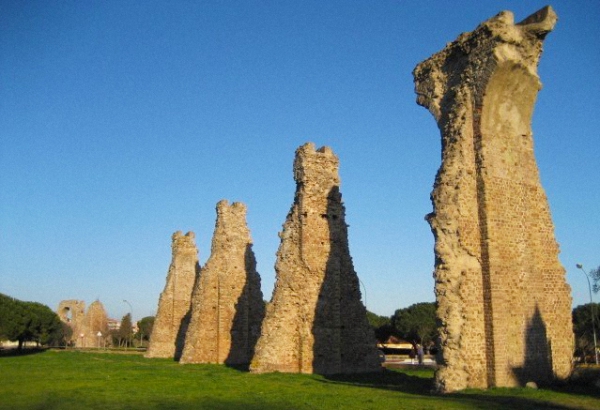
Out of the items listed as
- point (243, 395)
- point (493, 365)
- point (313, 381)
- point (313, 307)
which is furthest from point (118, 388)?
point (493, 365)

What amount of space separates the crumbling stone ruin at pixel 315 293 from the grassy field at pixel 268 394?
3.88 ft

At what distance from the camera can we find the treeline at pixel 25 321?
4519 cm

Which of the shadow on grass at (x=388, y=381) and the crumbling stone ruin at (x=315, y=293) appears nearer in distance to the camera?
the shadow on grass at (x=388, y=381)

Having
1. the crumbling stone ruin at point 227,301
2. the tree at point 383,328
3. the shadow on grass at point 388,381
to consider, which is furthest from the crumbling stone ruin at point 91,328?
the shadow on grass at point 388,381

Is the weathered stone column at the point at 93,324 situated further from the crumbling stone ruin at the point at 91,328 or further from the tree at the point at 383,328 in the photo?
the tree at the point at 383,328

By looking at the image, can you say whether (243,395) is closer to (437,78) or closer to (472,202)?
(472,202)

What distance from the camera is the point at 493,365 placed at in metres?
13.2

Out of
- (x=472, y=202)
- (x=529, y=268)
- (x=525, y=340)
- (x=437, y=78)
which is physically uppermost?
(x=437, y=78)

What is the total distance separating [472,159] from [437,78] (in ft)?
8.76

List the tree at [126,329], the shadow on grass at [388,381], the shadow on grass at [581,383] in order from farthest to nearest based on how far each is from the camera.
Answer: the tree at [126,329] → the shadow on grass at [388,381] → the shadow on grass at [581,383]

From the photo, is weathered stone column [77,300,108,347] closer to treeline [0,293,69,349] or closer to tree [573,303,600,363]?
treeline [0,293,69,349]

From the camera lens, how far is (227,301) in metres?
28.1

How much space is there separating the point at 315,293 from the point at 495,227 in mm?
8196

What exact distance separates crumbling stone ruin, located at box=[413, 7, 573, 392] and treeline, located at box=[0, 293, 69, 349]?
Answer: 4069 cm
